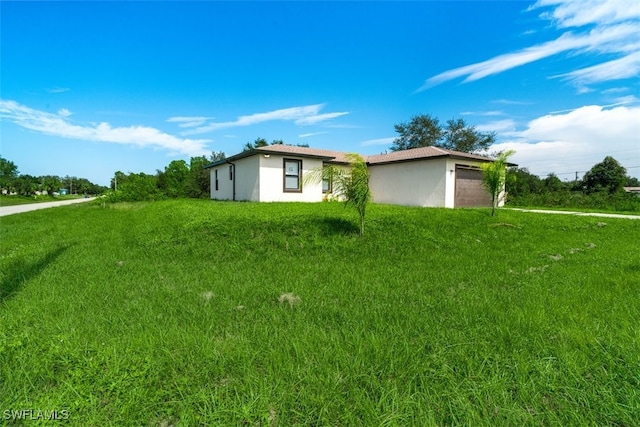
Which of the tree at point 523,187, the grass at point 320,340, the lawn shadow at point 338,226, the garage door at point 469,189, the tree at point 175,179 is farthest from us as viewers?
the tree at point 175,179

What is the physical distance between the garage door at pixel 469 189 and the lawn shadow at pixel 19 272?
15.1 m

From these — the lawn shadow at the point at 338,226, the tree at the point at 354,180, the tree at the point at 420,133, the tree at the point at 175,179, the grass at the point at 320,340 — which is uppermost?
the tree at the point at 420,133

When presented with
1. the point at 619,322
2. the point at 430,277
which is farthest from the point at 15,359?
the point at 619,322

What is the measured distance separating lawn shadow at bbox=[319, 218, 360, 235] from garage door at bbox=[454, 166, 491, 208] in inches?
338

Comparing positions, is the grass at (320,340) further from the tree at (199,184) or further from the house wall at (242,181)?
the tree at (199,184)

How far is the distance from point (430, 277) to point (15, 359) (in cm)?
490

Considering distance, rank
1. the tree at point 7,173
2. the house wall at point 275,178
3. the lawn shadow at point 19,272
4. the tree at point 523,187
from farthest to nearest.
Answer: the tree at point 7,173
the tree at point 523,187
the house wall at point 275,178
the lawn shadow at point 19,272

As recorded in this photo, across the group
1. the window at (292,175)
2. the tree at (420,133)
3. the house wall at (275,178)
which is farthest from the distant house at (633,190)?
the window at (292,175)

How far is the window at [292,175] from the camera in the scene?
15.2 metres

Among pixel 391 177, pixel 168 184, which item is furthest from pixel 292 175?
pixel 168 184

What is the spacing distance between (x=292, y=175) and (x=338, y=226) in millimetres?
7527

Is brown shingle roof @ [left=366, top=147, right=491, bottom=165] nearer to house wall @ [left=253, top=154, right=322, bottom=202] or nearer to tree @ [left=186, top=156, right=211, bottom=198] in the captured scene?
house wall @ [left=253, top=154, right=322, bottom=202]

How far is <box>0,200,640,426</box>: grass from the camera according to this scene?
2.07 metres

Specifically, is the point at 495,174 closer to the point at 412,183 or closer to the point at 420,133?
the point at 412,183
